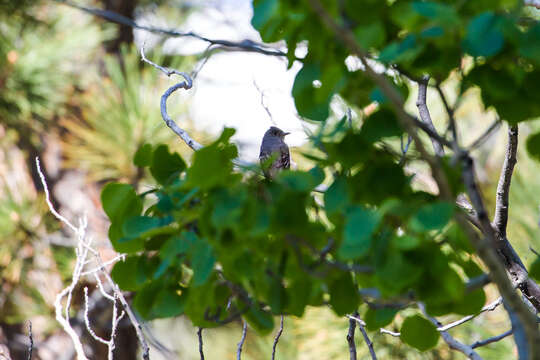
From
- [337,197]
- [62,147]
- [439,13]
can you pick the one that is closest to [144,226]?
[337,197]

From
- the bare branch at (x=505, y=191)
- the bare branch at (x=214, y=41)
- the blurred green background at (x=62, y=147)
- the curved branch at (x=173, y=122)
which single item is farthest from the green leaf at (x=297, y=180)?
the blurred green background at (x=62, y=147)

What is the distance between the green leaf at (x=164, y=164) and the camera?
61 cm

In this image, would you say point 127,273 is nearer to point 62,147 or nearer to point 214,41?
point 214,41

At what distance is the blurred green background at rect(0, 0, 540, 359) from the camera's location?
7.63 feet

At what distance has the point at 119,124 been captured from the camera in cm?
232

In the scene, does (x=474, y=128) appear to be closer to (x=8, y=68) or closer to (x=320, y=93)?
(x=8, y=68)

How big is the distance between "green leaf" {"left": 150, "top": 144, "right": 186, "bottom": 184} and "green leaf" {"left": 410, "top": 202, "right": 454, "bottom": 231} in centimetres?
25

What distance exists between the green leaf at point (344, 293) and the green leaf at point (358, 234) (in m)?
0.11

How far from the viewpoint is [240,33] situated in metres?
2.71

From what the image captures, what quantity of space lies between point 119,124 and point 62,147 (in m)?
0.39

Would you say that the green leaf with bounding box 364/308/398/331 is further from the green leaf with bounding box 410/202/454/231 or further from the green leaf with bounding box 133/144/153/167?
the green leaf with bounding box 133/144/153/167

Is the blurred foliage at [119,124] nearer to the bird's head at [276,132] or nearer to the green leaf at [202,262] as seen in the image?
the bird's head at [276,132]

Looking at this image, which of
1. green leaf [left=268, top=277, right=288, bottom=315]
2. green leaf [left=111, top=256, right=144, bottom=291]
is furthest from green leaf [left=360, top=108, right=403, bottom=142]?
green leaf [left=111, top=256, right=144, bottom=291]

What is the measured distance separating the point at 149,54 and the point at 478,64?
2258 millimetres
